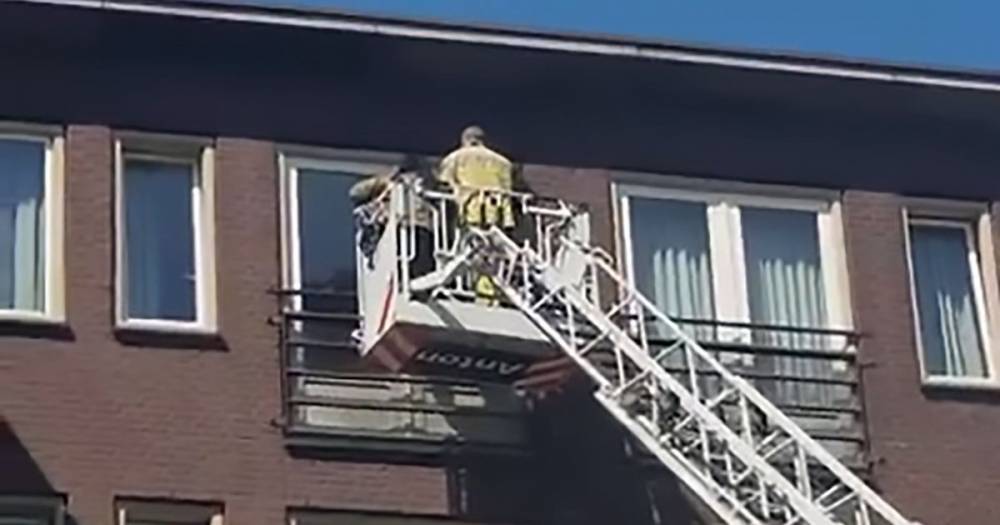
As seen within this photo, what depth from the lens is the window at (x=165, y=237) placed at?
22.5 m

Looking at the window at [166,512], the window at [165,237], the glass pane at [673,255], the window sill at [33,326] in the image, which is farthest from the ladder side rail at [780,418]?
the window sill at [33,326]

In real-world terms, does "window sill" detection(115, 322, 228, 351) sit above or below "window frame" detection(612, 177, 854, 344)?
below

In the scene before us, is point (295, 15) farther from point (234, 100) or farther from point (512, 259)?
point (512, 259)

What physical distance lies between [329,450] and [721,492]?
3207 mm

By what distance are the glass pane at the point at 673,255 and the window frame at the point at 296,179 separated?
211 centimetres

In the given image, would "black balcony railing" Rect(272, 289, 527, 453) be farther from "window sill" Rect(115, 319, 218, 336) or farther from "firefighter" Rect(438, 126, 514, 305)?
"firefighter" Rect(438, 126, 514, 305)

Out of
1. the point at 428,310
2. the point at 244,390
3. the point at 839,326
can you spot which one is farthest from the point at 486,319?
the point at 839,326

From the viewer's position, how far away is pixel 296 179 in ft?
76.2

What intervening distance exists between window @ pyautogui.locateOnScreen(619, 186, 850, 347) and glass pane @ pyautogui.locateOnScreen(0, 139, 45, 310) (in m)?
4.64

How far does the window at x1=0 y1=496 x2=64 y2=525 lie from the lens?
2136 centimetres

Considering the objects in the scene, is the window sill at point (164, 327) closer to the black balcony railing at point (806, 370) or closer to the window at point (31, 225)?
the window at point (31, 225)

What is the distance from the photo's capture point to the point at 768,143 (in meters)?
24.5

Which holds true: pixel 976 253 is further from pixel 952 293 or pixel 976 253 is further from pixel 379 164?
pixel 379 164

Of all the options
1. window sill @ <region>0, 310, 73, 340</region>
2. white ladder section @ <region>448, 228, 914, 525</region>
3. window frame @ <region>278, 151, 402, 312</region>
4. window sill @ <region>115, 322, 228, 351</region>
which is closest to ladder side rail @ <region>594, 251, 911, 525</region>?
white ladder section @ <region>448, 228, 914, 525</region>
